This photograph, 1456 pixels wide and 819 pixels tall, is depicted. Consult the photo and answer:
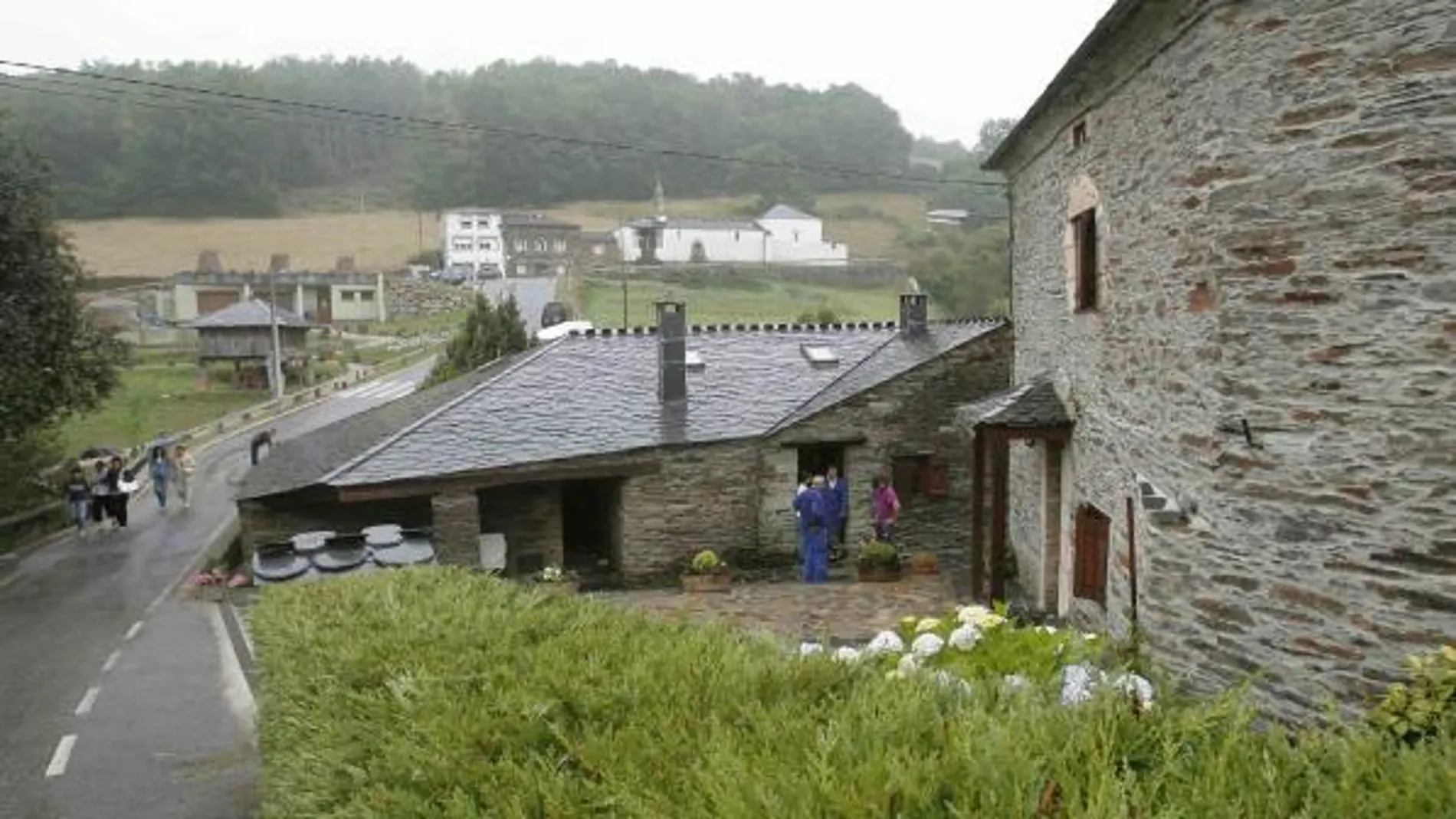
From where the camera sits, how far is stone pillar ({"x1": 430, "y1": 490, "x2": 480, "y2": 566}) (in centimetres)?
1560

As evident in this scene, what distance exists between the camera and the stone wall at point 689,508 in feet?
55.1

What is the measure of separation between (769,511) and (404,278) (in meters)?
58.8

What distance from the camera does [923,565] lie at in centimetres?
1678

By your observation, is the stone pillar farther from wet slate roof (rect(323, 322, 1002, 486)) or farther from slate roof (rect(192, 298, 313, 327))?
slate roof (rect(192, 298, 313, 327))

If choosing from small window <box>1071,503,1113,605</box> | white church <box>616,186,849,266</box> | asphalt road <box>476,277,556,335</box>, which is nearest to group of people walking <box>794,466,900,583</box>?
small window <box>1071,503,1113,605</box>

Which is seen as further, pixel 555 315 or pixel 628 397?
pixel 555 315

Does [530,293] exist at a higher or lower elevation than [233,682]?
higher

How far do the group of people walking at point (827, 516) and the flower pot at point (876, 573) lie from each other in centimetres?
57

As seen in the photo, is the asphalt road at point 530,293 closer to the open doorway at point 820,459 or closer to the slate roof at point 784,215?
the slate roof at point 784,215

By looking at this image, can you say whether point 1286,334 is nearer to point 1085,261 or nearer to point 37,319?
point 1085,261

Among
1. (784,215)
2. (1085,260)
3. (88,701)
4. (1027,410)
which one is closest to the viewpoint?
(88,701)

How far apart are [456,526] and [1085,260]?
953 cm

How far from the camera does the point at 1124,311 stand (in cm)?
926

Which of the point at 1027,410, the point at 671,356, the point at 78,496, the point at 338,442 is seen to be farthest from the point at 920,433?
the point at 78,496
